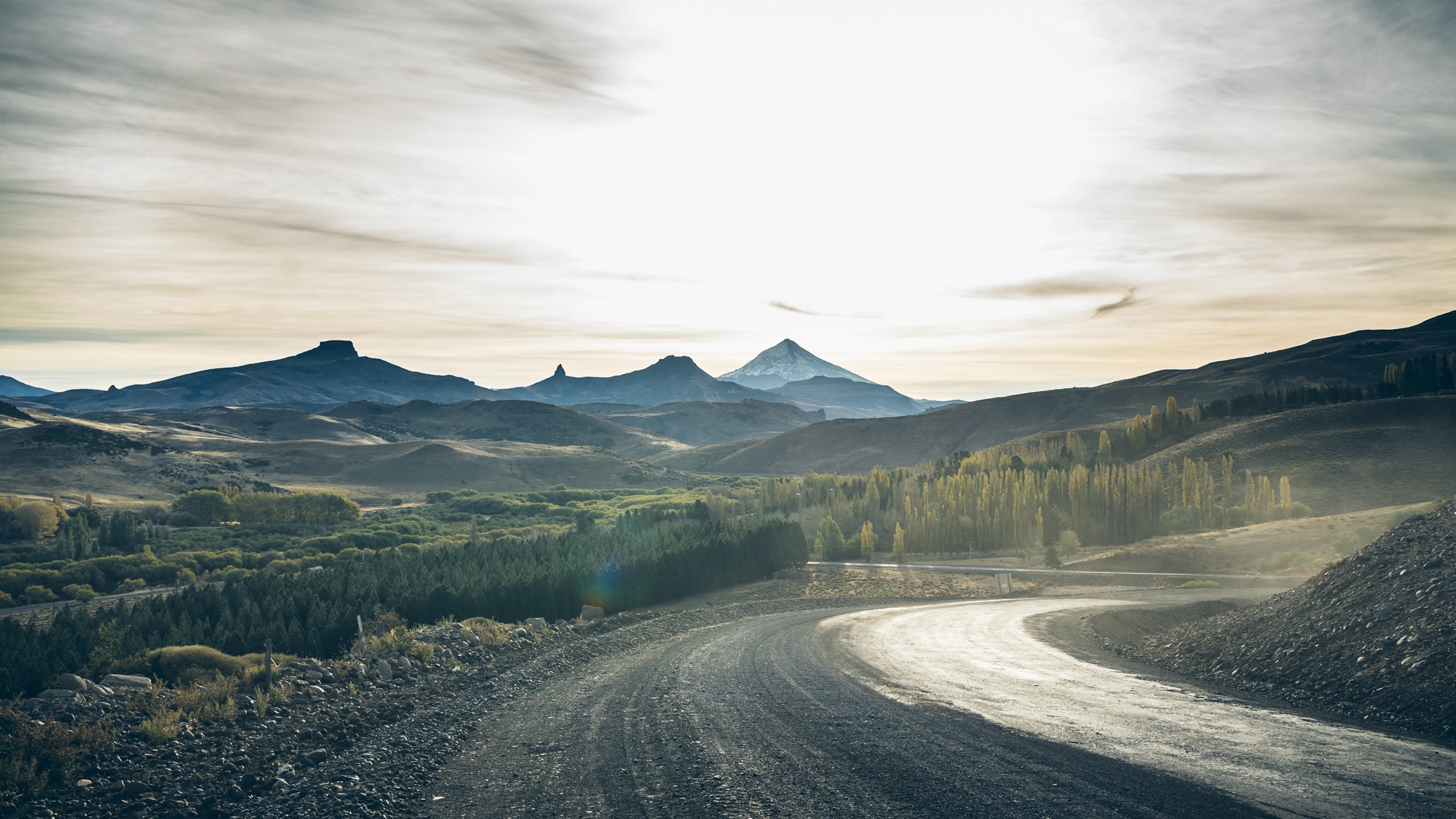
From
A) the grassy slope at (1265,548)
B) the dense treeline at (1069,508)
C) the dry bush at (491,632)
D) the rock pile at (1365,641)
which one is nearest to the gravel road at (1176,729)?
the rock pile at (1365,641)

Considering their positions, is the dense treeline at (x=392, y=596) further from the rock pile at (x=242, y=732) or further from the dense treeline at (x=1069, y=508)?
the dense treeline at (x=1069, y=508)

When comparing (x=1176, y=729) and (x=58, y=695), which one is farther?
(x=58, y=695)

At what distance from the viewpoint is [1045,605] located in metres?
47.7

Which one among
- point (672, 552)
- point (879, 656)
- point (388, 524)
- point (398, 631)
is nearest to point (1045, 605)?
point (879, 656)

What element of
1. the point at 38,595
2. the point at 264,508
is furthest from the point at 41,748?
the point at 264,508

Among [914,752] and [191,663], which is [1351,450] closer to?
[914,752]

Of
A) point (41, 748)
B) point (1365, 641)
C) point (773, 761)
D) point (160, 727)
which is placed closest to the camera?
point (773, 761)

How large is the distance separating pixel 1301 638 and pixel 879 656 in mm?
12549

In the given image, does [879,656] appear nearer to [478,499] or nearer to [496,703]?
[496,703]

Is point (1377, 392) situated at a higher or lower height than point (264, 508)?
higher

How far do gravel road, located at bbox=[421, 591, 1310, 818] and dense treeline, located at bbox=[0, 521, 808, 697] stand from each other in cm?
1833

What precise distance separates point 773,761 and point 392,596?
116 ft

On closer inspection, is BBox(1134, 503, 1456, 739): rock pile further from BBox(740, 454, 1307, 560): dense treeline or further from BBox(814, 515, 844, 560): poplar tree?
BBox(814, 515, 844, 560): poplar tree

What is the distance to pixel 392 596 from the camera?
4481 cm
